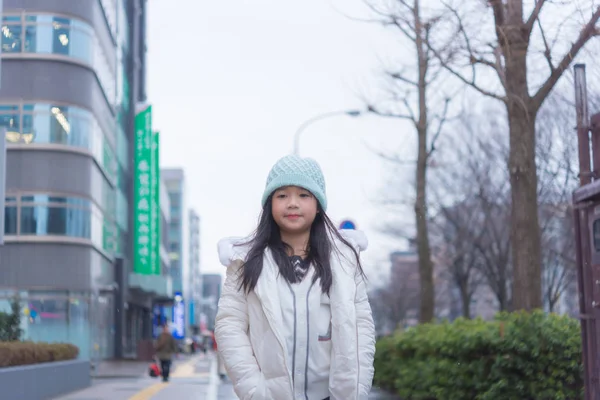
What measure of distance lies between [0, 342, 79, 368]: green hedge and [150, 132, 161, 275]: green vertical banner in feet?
73.4

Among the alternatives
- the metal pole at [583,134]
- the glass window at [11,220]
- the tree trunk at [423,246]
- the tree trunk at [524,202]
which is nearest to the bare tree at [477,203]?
the tree trunk at [423,246]

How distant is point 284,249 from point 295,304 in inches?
12.5

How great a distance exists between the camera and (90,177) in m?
31.3

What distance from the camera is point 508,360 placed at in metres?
9.66

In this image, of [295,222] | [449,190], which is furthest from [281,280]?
[449,190]

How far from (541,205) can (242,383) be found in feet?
92.9

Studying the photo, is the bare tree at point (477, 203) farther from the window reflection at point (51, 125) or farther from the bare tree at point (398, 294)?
the bare tree at point (398, 294)

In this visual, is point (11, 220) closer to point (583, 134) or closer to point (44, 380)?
point (44, 380)

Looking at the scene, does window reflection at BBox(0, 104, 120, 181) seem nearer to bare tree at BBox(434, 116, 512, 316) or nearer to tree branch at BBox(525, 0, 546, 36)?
bare tree at BBox(434, 116, 512, 316)

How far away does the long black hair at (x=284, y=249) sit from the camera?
3.53 m

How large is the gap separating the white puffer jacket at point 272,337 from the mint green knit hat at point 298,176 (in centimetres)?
26

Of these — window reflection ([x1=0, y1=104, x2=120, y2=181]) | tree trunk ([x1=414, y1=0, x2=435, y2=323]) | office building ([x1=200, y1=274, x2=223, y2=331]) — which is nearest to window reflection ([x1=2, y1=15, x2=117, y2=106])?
window reflection ([x1=0, y1=104, x2=120, y2=181])

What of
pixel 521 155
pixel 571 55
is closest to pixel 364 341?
pixel 571 55

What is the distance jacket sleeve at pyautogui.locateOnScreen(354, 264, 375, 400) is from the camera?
11.3ft
